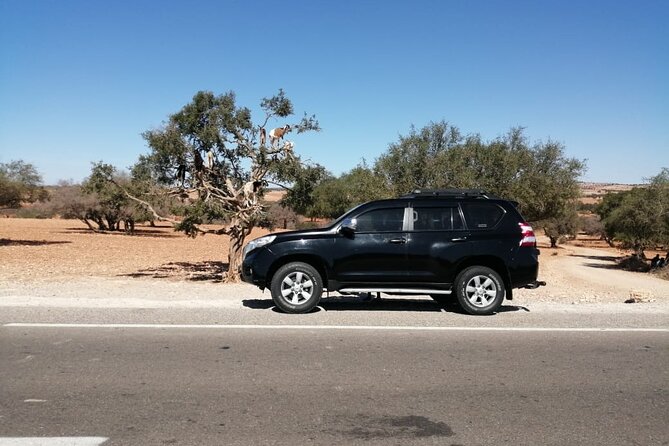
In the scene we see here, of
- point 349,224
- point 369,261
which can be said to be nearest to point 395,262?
point 369,261

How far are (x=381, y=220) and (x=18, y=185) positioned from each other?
34690 mm

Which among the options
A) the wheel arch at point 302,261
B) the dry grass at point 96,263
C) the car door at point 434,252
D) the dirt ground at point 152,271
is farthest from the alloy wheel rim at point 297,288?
the dry grass at point 96,263

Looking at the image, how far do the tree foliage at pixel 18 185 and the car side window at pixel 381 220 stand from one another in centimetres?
3338

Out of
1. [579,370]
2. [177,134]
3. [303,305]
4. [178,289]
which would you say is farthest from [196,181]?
[579,370]

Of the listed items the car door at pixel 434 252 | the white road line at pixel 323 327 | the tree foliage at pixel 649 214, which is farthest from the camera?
the tree foliage at pixel 649 214

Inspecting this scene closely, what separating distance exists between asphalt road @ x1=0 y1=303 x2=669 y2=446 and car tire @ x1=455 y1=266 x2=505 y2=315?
0.59m

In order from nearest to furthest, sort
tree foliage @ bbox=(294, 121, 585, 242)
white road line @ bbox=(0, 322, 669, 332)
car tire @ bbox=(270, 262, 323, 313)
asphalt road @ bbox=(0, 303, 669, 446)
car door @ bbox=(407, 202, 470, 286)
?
asphalt road @ bbox=(0, 303, 669, 446)
white road line @ bbox=(0, 322, 669, 332)
car tire @ bbox=(270, 262, 323, 313)
car door @ bbox=(407, 202, 470, 286)
tree foliage @ bbox=(294, 121, 585, 242)

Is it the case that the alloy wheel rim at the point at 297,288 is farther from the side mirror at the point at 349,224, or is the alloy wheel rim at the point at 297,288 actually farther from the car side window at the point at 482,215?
the car side window at the point at 482,215

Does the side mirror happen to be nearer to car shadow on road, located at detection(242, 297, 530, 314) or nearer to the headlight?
the headlight

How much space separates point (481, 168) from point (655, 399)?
23716 mm

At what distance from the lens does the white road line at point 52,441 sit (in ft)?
12.6

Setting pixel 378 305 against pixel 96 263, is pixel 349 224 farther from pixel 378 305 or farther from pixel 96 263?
pixel 96 263

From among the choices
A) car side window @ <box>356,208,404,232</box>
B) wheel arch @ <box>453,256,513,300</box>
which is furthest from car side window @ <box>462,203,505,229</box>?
car side window @ <box>356,208,404,232</box>

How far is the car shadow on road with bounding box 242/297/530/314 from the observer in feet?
30.4
